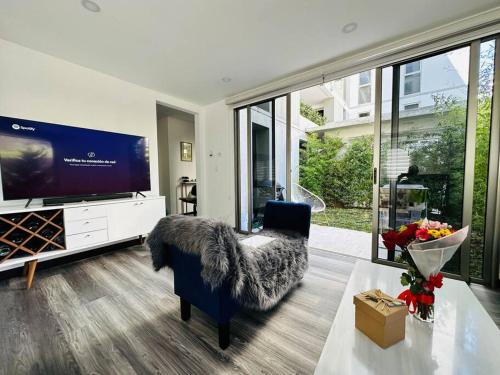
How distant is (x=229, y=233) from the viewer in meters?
1.21

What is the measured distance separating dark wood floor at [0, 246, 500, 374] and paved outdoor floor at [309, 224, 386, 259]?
85 centimetres

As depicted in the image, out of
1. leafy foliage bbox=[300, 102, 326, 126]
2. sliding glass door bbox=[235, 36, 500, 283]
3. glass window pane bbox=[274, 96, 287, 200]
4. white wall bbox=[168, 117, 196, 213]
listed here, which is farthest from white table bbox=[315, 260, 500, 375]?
leafy foliage bbox=[300, 102, 326, 126]

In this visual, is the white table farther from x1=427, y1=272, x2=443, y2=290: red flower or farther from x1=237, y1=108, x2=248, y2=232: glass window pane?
x1=237, y1=108, x2=248, y2=232: glass window pane

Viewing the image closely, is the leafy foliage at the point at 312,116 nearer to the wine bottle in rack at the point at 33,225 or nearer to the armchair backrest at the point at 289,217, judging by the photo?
the armchair backrest at the point at 289,217

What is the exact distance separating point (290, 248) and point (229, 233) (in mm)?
743

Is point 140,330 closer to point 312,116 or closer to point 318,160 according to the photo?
point 318,160

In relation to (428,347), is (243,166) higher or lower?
higher

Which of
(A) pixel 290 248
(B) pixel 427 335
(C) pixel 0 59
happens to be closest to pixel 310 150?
(A) pixel 290 248

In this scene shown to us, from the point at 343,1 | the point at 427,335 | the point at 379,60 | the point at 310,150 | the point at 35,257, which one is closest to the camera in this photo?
the point at 427,335

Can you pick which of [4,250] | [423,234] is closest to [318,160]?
[423,234]

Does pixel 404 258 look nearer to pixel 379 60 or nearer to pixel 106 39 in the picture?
pixel 379 60

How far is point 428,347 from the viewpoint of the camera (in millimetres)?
753

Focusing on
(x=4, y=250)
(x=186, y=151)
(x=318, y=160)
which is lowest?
(x=4, y=250)

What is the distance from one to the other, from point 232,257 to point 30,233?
2316 millimetres
